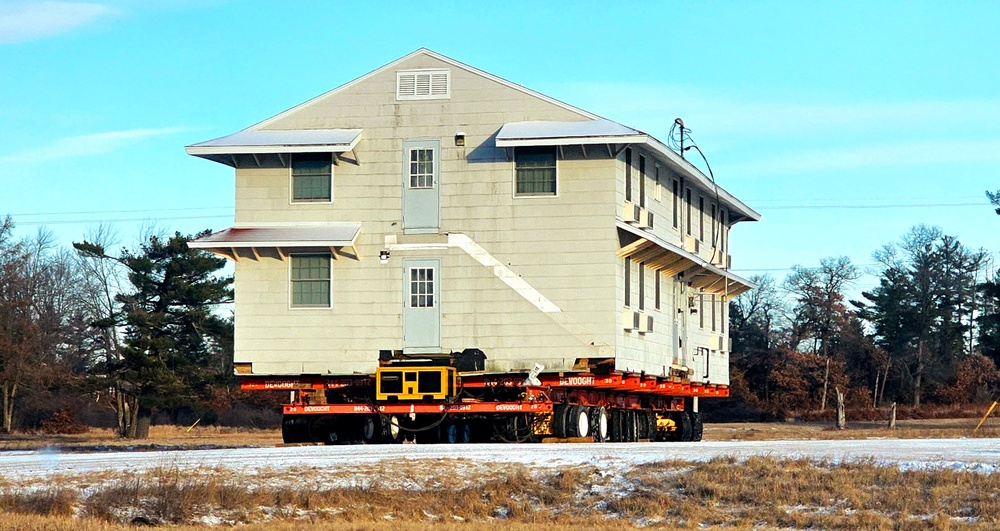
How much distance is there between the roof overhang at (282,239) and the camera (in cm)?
3138

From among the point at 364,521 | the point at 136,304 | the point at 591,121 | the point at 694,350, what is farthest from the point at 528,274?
the point at 136,304

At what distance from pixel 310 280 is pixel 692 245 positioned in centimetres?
1265

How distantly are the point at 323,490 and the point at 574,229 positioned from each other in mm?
13339

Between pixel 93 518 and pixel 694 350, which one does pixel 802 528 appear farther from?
pixel 694 350

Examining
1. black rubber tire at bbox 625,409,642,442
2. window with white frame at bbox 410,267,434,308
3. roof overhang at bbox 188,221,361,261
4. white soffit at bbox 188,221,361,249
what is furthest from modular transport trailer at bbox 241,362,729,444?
black rubber tire at bbox 625,409,642,442

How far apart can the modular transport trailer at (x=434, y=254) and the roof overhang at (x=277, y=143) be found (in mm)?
49

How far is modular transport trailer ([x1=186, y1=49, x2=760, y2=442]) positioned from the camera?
3136 centimetres

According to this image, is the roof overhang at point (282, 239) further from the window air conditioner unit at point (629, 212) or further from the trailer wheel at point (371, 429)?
the window air conditioner unit at point (629, 212)

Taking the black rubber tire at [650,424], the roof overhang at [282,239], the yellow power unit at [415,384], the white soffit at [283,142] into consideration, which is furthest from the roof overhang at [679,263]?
the white soffit at [283,142]

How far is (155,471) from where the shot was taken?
20.7 m

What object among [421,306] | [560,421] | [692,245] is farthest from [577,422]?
[692,245]

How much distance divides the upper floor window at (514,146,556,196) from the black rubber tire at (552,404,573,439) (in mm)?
4808

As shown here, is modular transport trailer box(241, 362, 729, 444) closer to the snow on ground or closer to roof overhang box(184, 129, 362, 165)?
roof overhang box(184, 129, 362, 165)

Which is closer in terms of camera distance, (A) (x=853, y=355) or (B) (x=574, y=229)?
(B) (x=574, y=229)
